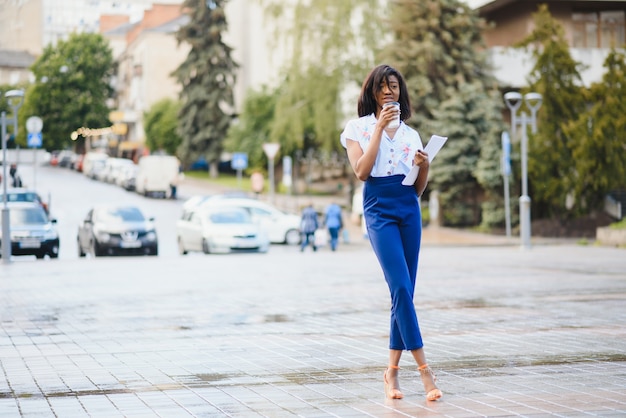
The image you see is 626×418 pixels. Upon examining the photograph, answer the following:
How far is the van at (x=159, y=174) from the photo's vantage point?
6694 centimetres

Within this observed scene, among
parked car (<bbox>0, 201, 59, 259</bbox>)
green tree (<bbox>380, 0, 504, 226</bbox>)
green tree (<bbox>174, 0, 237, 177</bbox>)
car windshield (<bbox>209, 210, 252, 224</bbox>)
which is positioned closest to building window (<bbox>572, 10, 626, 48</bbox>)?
green tree (<bbox>380, 0, 504, 226</bbox>)

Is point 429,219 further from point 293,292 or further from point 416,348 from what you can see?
point 416,348

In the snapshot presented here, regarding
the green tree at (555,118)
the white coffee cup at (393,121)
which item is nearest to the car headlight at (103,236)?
the green tree at (555,118)

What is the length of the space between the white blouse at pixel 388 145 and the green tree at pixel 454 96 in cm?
3693

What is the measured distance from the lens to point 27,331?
35.4ft

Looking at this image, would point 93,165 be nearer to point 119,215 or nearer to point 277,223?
point 277,223

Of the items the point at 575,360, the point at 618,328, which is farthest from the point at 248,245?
the point at 575,360

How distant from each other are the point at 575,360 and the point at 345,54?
44.6m

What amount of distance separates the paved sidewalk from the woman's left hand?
4.48 ft

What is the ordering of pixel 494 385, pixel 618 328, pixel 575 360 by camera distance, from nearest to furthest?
pixel 494 385 < pixel 575 360 < pixel 618 328

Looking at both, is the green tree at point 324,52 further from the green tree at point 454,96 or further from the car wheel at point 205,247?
the car wheel at point 205,247

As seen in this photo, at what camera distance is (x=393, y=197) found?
6.44m

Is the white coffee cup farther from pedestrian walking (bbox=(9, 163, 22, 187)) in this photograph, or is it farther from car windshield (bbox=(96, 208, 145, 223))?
pedestrian walking (bbox=(9, 163, 22, 187))

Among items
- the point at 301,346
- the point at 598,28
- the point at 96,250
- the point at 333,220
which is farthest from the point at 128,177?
the point at 301,346
